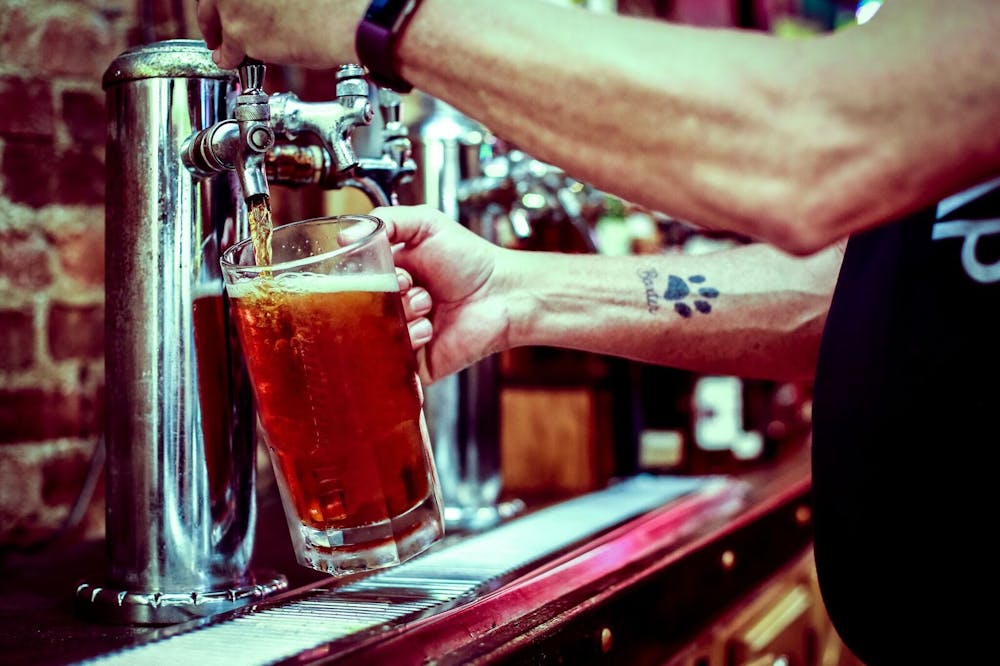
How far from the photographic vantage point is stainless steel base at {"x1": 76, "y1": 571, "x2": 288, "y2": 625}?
0.84 meters

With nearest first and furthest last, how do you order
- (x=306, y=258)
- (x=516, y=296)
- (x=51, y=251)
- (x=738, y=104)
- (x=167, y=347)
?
(x=738, y=104) → (x=306, y=258) → (x=167, y=347) → (x=516, y=296) → (x=51, y=251)

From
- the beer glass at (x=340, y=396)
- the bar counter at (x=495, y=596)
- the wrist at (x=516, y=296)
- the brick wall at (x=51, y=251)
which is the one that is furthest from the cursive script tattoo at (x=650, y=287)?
the brick wall at (x=51, y=251)

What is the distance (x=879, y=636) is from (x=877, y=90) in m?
0.50

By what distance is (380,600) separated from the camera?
0.89m

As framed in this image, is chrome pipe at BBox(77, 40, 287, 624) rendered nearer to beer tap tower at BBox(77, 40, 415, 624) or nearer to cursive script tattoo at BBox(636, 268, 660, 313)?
beer tap tower at BBox(77, 40, 415, 624)

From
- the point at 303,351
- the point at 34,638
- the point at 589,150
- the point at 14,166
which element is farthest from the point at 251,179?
the point at 14,166

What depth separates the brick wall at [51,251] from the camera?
1238 mm

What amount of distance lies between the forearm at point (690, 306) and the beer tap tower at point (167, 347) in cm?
38

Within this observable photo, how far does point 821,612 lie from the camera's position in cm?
181

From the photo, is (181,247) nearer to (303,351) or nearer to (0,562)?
(303,351)

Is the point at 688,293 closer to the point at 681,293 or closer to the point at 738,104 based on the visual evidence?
the point at 681,293

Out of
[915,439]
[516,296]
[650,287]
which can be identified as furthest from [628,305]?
[915,439]

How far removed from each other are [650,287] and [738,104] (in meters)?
0.56

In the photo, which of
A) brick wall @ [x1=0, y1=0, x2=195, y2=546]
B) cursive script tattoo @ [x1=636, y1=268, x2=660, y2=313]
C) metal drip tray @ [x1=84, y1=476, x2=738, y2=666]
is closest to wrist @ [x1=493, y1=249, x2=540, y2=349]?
cursive script tattoo @ [x1=636, y1=268, x2=660, y2=313]
